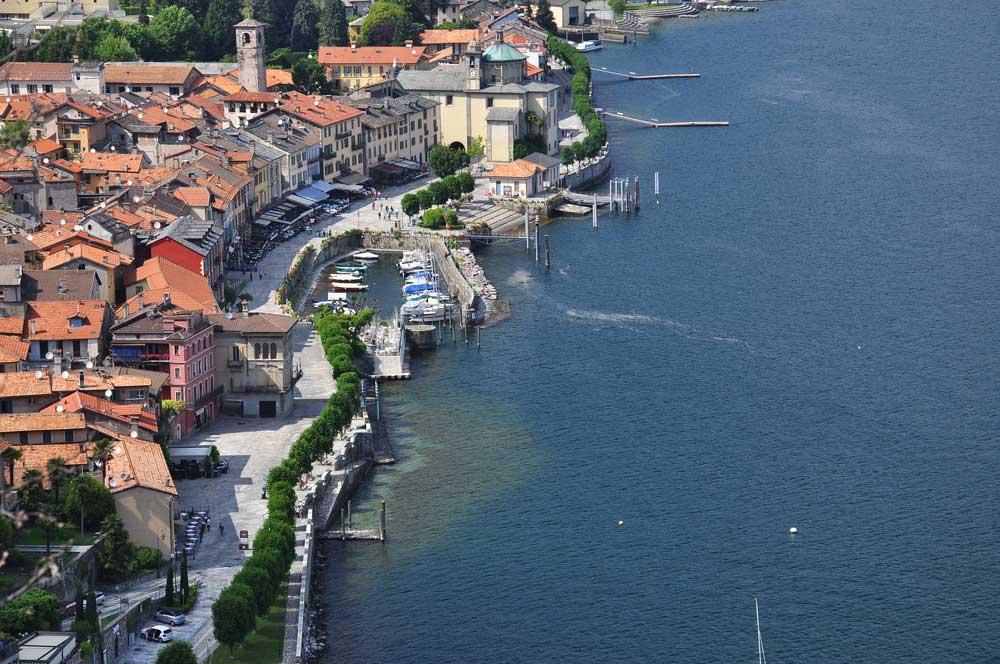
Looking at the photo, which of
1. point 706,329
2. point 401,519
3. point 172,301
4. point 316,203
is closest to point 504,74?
point 316,203

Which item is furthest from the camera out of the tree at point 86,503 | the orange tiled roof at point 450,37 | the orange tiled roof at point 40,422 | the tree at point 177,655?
the orange tiled roof at point 450,37

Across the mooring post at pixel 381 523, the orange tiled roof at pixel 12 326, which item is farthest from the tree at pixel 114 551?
the orange tiled roof at pixel 12 326

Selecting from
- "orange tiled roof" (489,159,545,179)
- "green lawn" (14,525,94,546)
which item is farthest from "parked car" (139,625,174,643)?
"orange tiled roof" (489,159,545,179)

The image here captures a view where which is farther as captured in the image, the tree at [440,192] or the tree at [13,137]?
the tree at [440,192]

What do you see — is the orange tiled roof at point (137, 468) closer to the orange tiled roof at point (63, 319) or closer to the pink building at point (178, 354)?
the pink building at point (178, 354)

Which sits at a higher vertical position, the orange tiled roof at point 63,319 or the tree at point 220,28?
the tree at point 220,28
